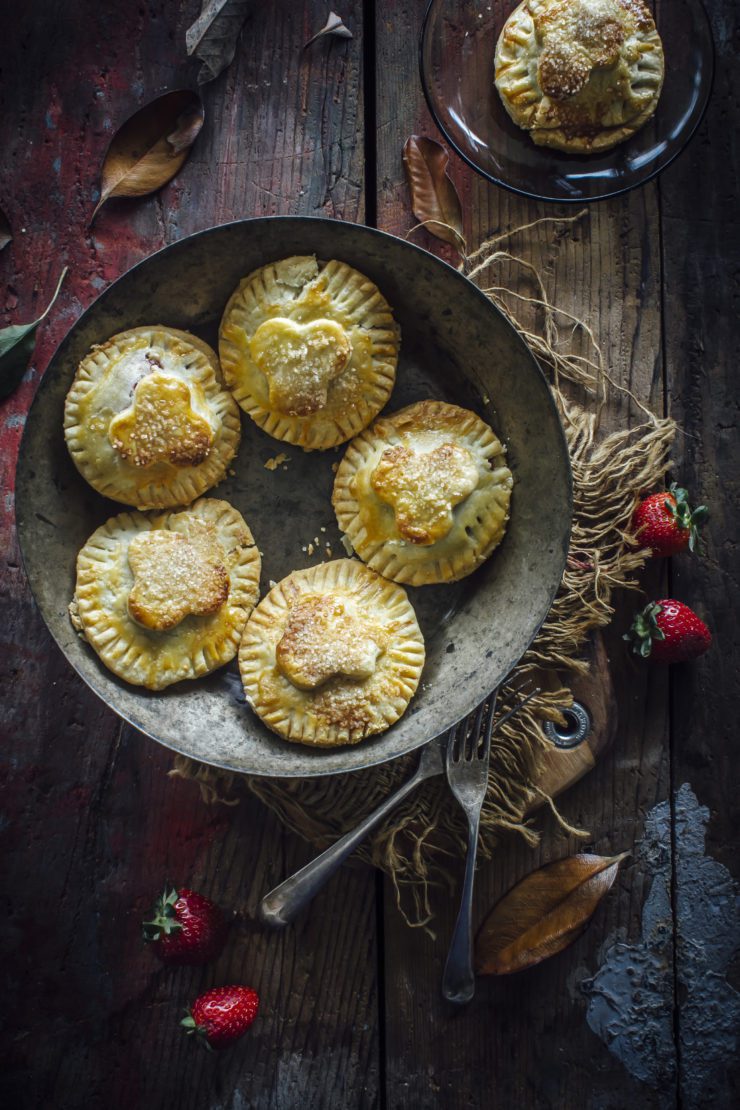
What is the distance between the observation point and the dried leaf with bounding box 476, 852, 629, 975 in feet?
6.17

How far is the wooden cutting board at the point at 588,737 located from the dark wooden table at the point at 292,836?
8 centimetres

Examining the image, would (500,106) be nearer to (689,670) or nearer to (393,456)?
(393,456)

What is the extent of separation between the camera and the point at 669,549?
73.4 inches

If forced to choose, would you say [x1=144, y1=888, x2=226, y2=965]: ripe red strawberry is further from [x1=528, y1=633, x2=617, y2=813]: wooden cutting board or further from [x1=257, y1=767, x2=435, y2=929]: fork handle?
[x1=528, y1=633, x2=617, y2=813]: wooden cutting board

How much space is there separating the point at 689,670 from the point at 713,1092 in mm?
997

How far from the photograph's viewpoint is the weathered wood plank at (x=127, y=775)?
6.24 ft

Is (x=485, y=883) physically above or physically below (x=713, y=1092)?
above

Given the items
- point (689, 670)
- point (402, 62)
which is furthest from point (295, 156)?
point (689, 670)

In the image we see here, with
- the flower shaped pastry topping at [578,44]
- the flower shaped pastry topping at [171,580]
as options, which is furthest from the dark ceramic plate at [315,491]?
the flower shaped pastry topping at [578,44]

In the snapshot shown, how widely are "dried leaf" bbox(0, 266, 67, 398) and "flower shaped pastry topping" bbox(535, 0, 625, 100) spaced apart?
1181 mm

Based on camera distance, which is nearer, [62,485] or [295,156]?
[62,485]

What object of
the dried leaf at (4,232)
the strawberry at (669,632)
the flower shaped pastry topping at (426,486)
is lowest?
the strawberry at (669,632)

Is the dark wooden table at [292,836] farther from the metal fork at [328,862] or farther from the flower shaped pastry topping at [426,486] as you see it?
the flower shaped pastry topping at [426,486]

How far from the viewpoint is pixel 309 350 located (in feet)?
5.72
